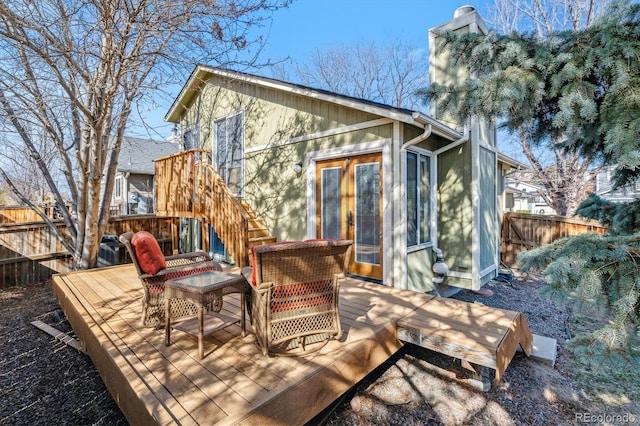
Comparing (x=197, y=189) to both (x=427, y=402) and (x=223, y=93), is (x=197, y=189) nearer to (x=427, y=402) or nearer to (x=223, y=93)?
(x=223, y=93)

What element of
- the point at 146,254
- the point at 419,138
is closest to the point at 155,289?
the point at 146,254

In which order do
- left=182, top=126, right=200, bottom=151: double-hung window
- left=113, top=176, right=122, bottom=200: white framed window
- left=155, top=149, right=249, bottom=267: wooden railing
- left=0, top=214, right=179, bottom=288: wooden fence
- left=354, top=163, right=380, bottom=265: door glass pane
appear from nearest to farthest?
left=354, top=163, right=380, bottom=265: door glass pane
left=155, top=149, right=249, bottom=267: wooden railing
left=0, top=214, right=179, bottom=288: wooden fence
left=182, top=126, right=200, bottom=151: double-hung window
left=113, top=176, right=122, bottom=200: white framed window

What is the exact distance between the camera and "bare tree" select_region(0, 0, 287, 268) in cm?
390

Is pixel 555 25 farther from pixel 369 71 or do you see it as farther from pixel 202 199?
pixel 202 199

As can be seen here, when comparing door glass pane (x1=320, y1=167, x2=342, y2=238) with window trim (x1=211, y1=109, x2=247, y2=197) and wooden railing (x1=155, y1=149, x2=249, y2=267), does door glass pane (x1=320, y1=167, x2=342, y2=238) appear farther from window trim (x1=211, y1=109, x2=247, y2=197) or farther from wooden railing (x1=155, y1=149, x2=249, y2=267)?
window trim (x1=211, y1=109, x2=247, y2=197)

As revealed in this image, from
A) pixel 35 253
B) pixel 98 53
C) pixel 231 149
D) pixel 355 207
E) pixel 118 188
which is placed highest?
pixel 98 53

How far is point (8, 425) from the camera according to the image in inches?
102

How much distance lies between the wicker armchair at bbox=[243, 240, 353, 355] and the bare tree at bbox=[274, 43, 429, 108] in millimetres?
15939

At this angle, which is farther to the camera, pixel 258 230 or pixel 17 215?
pixel 17 215

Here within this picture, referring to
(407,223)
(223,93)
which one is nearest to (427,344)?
(407,223)

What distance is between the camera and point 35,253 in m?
6.93

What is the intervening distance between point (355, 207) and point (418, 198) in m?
1.21

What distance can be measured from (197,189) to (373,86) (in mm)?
13687

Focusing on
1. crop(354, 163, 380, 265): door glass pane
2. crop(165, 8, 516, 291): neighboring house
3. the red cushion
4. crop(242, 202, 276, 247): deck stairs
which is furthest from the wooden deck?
crop(242, 202, 276, 247): deck stairs
